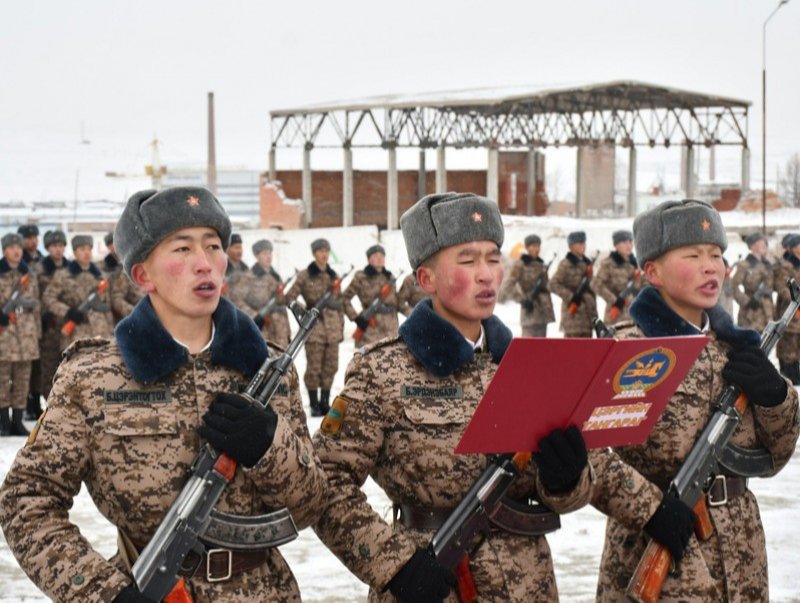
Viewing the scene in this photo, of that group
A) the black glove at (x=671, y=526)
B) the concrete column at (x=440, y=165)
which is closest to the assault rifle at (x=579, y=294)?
the black glove at (x=671, y=526)

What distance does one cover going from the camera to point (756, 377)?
12.9 feet

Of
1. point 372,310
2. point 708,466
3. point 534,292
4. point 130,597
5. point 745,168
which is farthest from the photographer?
point 745,168

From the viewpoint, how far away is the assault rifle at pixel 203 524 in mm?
2930

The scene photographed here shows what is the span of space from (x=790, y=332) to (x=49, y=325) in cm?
812

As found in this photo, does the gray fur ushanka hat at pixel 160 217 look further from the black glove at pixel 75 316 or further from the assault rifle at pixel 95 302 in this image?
the assault rifle at pixel 95 302

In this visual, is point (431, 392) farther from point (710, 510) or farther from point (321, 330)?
point (321, 330)

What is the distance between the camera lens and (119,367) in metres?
3.14

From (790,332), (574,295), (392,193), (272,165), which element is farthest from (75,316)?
(272,165)

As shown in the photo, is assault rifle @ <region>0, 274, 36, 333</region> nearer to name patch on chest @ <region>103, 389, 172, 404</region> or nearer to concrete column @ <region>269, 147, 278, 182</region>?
name patch on chest @ <region>103, 389, 172, 404</region>

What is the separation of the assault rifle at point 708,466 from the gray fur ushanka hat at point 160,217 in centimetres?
160

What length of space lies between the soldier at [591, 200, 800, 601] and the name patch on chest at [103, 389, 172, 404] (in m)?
1.28

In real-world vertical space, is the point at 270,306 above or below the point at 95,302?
below

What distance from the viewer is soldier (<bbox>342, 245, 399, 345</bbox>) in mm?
13445

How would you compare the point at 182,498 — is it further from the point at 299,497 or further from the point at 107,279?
the point at 107,279
